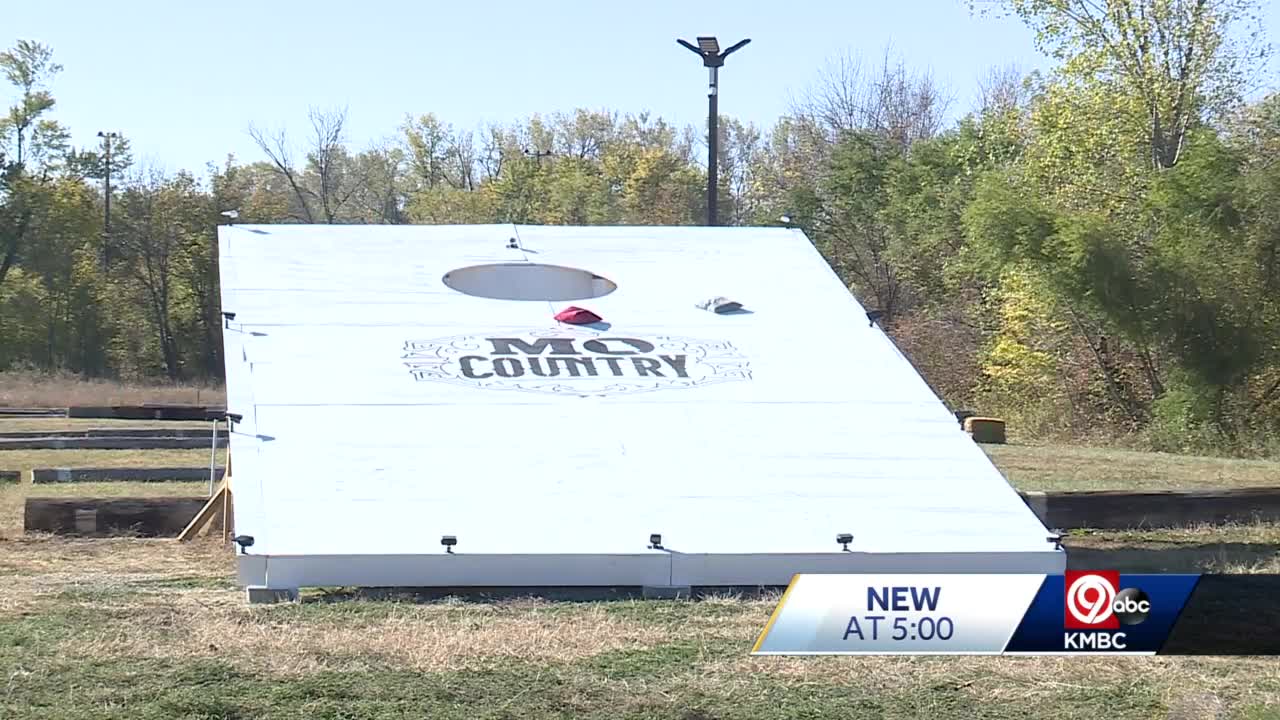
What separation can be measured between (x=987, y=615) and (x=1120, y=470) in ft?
40.2

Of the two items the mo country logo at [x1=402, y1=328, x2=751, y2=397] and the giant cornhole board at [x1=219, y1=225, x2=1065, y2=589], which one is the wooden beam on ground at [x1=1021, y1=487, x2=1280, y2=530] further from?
the mo country logo at [x1=402, y1=328, x2=751, y2=397]

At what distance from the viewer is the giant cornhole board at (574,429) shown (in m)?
8.38

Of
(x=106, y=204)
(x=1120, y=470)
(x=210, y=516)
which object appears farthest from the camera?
(x=106, y=204)

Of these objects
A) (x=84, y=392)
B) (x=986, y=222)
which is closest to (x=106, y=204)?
(x=84, y=392)

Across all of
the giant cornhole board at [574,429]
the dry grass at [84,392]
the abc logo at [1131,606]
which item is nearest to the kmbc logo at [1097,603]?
the abc logo at [1131,606]

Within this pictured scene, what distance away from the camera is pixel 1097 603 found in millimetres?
6188

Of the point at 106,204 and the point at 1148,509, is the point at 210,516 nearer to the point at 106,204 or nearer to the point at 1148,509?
the point at 1148,509

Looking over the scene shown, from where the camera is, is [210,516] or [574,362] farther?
[210,516]

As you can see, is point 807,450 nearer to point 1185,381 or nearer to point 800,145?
point 1185,381

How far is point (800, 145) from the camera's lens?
50.8 meters

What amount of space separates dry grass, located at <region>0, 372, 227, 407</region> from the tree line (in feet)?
16.6

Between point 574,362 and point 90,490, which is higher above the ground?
point 574,362

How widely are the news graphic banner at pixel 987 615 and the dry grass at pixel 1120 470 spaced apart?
29.4 ft

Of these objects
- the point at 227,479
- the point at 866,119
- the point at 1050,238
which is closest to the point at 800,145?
the point at 866,119
